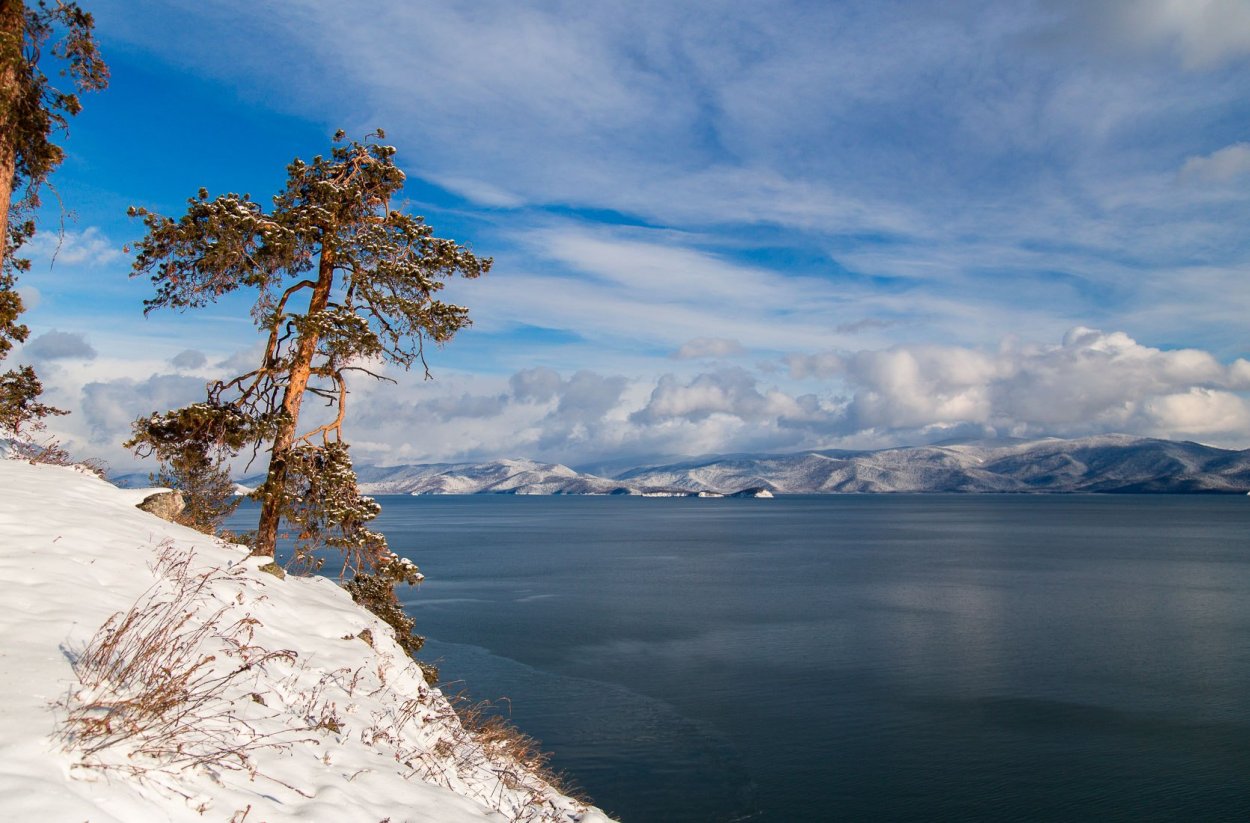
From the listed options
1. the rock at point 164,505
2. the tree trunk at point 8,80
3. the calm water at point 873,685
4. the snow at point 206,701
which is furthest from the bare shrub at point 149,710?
the calm water at point 873,685

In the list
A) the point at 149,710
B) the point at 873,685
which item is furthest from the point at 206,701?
→ the point at 873,685

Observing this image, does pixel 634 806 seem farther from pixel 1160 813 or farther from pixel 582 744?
pixel 1160 813

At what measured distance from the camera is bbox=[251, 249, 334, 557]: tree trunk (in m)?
18.6

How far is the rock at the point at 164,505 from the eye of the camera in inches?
667

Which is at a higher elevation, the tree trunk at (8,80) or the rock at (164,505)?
the tree trunk at (8,80)

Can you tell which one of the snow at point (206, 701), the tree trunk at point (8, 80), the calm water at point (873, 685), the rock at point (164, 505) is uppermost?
the tree trunk at point (8, 80)

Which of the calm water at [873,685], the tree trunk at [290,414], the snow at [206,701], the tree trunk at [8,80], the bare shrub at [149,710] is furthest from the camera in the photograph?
the calm water at [873,685]

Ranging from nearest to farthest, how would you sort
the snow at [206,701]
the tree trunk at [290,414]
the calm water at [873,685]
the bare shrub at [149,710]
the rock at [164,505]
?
the snow at [206,701] → the bare shrub at [149,710] → the rock at [164,505] → the tree trunk at [290,414] → the calm water at [873,685]

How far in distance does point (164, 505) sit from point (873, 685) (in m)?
28.8

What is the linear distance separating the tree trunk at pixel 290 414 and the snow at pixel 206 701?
7.98 feet

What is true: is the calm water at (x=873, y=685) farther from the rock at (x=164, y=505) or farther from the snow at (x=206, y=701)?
the rock at (x=164, y=505)

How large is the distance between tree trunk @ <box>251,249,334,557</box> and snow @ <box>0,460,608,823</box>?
7.98 feet

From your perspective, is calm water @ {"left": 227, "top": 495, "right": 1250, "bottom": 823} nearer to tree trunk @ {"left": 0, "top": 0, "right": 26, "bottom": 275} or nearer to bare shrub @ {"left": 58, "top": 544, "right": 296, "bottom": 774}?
bare shrub @ {"left": 58, "top": 544, "right": 296, "bottom": 774}

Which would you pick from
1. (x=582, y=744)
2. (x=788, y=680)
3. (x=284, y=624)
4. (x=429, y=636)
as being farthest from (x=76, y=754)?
(x=429, y=636)
